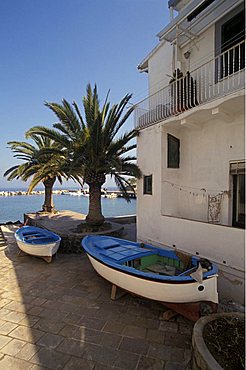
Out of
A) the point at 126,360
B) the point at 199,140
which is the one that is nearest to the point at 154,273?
the point at 126,360

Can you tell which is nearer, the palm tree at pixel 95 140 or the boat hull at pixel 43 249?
the boat hull at pixel 43 249

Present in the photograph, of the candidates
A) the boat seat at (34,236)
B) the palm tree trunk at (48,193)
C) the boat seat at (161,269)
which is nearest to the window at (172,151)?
the boat seat at (161,269)

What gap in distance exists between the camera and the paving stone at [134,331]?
3727 millimetres

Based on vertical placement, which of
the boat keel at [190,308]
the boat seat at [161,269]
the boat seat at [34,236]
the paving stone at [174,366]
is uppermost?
the boat seat at [161,269]

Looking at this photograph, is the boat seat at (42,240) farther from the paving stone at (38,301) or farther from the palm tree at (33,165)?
the palm tree at (33,165)

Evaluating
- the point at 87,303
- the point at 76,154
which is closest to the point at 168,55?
the point at 76,154

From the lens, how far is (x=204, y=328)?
3096mm

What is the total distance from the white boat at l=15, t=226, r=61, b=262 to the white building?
3145 millimetres

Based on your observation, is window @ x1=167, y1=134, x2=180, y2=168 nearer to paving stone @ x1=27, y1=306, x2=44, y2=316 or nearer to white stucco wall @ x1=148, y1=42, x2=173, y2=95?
white stucco wall @ x1=148, y1=42, x2=173, y2=95

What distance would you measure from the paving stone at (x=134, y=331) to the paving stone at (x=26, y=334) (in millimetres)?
1427

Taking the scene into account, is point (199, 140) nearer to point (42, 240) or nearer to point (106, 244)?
point (106, 244)

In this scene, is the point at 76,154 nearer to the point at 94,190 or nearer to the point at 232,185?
the point at 94,190

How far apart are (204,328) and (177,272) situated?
2.11 m

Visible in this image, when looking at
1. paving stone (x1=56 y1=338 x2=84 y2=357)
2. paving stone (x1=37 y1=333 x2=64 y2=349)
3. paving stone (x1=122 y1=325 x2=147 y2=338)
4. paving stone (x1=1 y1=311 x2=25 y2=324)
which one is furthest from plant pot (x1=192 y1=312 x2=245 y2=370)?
paving stone (x1=1 y1=311 x2=25 y2=324)
